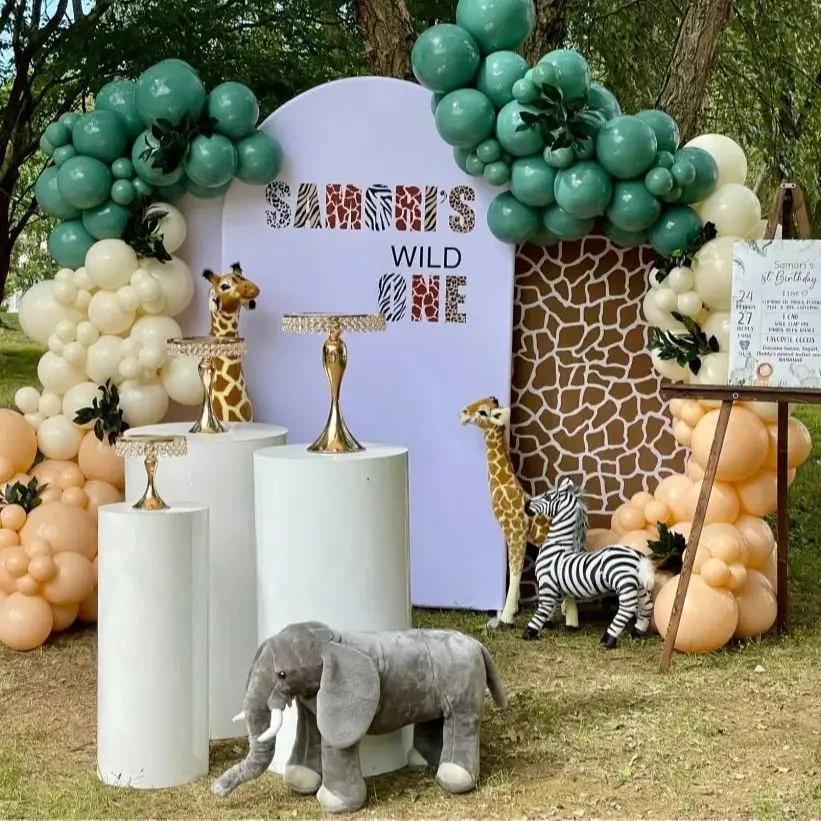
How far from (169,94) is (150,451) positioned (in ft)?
6.78

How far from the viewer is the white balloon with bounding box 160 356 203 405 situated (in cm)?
529

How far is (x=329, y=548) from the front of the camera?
3.66 meters

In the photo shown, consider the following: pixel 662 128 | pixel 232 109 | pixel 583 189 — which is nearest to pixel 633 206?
pixel 583 189

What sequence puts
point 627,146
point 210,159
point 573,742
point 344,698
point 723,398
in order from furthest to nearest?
1. point 210,159
2. point 627,146
3. point 723,398
4. point 573,742
5. point 344,698

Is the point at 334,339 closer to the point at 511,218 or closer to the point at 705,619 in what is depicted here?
the point at 511,218

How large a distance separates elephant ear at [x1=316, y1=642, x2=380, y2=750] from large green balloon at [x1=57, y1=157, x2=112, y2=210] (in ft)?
8.69

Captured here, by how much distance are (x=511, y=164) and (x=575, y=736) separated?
234 cm

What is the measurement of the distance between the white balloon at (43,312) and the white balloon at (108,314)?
0.14m

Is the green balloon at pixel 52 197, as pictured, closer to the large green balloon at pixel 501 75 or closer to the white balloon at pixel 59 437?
the white balloon at pixel 59 437

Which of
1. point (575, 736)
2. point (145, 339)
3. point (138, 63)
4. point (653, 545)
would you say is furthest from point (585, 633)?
point (138, 63)

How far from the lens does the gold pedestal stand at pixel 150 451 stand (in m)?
3.66

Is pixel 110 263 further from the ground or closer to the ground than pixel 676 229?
closer to the ground

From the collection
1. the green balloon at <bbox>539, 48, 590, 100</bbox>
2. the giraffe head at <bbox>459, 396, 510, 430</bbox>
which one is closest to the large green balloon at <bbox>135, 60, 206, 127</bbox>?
the green balloon at <bbox>539, 48, 590, 100</bbox>

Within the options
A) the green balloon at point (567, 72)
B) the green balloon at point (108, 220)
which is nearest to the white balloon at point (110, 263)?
the green balloon at point (108, 220)
